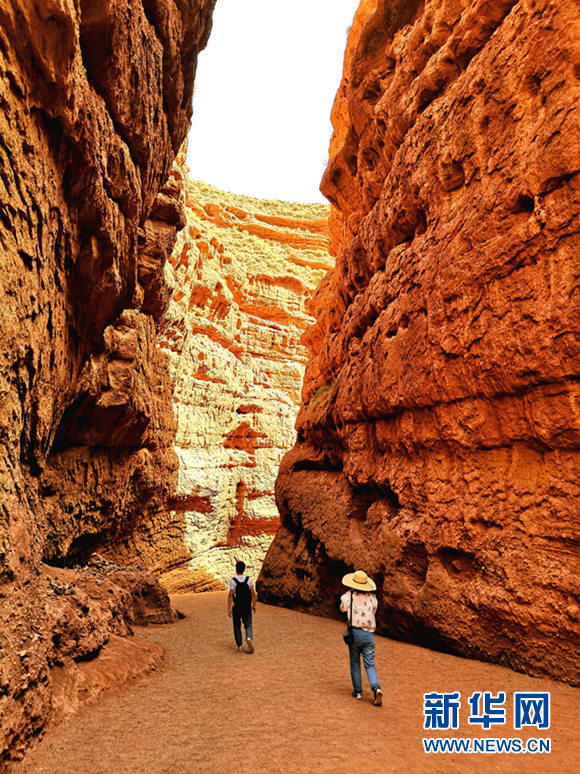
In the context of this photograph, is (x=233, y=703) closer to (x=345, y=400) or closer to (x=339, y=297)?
(x=345, y=400)

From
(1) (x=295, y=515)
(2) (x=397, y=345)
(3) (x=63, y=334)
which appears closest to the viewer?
(3) (x=63, y=334)

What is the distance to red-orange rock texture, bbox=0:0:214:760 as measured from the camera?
16.0 ft

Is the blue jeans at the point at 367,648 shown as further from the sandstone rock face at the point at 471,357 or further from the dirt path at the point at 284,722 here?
the sandstone rock face at the point at 471,357

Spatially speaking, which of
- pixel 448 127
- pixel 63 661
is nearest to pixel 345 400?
pixel 448 127

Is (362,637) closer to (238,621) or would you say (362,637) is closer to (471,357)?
(238,621)

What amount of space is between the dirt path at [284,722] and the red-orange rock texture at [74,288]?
78 centimetres

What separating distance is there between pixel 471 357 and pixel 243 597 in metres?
5.98

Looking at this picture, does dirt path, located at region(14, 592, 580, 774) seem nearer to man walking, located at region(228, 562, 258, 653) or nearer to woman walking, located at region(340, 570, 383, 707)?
woman walking, located at region(340, 570, 383, 707)

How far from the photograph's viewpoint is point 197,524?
26359mm

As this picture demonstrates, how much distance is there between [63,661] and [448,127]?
440 inches

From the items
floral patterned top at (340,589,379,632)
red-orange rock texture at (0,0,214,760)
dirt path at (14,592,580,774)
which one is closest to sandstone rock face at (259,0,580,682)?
dirt path at (14,592,580,774)

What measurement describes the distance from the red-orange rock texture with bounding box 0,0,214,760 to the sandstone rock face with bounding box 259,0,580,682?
5.61m

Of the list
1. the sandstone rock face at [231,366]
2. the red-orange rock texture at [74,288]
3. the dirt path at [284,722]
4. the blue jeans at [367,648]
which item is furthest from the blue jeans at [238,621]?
the sandstone rock face at [231,366]

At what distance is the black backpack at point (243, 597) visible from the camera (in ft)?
26.1
